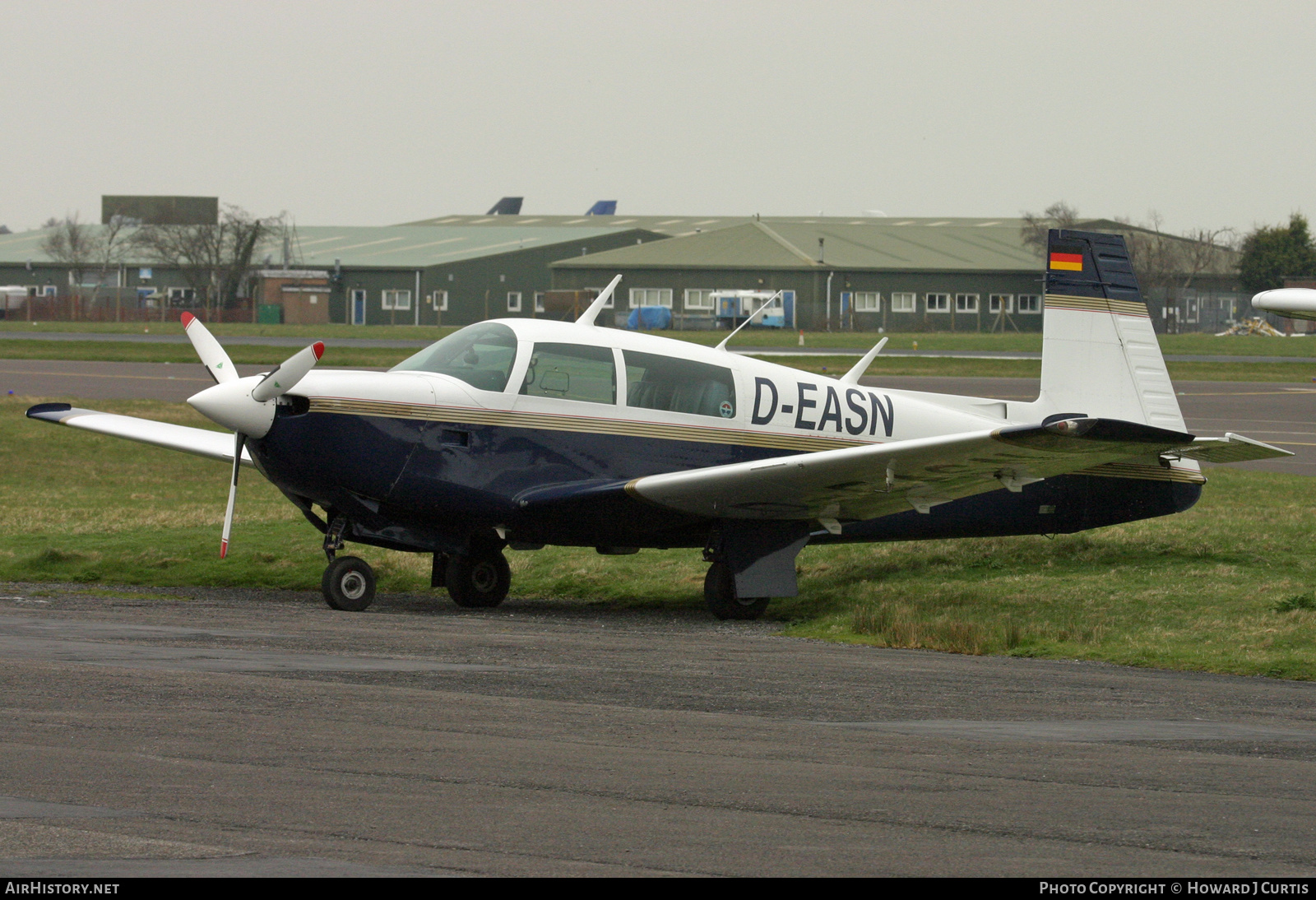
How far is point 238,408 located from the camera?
12789 mm

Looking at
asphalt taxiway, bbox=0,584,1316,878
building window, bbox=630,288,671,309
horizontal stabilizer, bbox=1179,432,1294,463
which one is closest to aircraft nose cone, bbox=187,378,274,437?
asphalt taxiway, bbox=0,584,1316,878

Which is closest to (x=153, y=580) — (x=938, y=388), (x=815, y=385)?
(x=815, y=385)

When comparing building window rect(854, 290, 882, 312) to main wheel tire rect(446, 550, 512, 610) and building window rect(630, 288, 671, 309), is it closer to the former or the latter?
building window rect(630, 288, 671, 309)

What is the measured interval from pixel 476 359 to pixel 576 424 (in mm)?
987

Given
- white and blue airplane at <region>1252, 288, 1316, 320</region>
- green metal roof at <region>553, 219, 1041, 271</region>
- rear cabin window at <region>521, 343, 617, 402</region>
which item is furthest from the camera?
green metal roof at <region>553, 219, 1041, 271</region>

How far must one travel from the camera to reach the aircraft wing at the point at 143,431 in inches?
657

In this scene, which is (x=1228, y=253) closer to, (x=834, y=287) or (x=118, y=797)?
(x=834, y=287)

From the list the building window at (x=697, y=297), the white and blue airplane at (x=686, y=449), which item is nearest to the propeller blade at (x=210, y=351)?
the white and blue airplane at (x=686, y=449)

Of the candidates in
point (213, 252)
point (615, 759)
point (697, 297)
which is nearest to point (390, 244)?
point (213, 252)

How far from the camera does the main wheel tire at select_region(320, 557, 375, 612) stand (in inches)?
538

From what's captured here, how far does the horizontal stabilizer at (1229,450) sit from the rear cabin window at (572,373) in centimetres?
475

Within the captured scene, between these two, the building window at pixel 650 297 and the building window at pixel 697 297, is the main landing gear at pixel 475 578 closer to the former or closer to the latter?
the building window at pixel 697 297

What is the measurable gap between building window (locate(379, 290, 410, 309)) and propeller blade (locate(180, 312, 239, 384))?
88179 millimetres

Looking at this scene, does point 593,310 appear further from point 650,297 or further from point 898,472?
point 650,297
